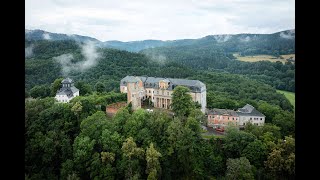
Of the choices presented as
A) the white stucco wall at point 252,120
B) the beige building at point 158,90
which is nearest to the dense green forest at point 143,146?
the white stucco wall at point 252,120

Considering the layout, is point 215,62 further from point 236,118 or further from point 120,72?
point 236,118

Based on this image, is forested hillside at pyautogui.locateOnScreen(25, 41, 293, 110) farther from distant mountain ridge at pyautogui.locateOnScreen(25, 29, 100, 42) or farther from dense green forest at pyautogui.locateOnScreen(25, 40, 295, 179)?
dense green forest at pyautogui.locateOnScreen(25, 40, 295, 179)

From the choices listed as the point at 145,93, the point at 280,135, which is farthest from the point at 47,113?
the point at 280,135

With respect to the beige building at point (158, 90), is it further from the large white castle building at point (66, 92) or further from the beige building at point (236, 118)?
the large white castle building at point (66, 92)

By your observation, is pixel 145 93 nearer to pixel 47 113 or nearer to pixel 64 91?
pixel 64 91

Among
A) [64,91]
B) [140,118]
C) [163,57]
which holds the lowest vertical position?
[140,118]
